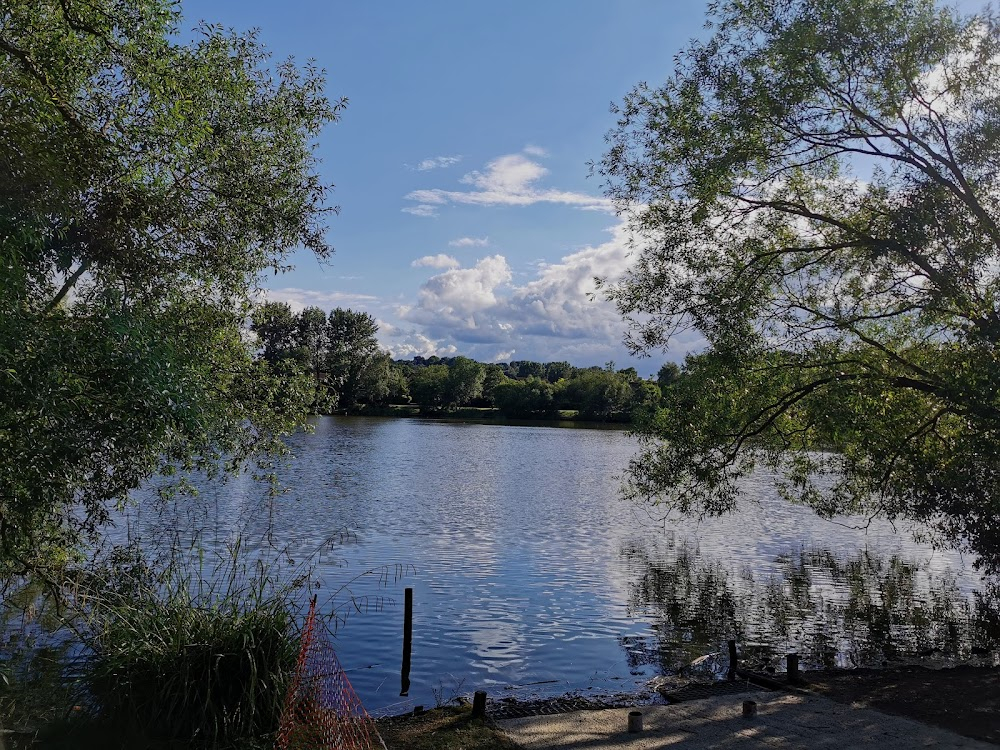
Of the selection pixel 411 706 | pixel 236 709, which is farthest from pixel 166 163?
pixel 411 706

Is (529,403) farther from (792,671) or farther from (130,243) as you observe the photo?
(130,243)

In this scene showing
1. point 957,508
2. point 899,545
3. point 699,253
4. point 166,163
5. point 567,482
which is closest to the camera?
point 166,163

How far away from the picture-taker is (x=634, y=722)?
9.02 m

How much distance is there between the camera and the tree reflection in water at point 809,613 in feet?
47.5

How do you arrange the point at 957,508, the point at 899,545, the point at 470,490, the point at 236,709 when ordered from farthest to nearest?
the point at 470,490, the point at 899,545, the point at 957,508, the point at 236,709

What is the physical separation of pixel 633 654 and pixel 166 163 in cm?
1151

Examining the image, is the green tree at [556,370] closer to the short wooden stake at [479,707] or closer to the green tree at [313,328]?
the green tree at [313,328]

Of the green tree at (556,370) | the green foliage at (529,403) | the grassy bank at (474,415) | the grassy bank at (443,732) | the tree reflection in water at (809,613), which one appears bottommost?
the tree reflection in water at (809,613)

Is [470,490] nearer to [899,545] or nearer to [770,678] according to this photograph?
[899,545]

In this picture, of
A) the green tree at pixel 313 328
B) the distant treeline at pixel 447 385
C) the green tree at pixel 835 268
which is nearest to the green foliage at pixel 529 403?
the distant treeline at pixel 447 385

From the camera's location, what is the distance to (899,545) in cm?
2622

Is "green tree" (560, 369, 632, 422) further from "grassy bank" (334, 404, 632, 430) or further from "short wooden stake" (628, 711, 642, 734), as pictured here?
"short wooden stake" (628, 711, 642, 734)

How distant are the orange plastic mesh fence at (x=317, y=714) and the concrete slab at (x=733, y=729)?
6.05ft

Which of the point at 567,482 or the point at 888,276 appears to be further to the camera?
the point at 567,482
